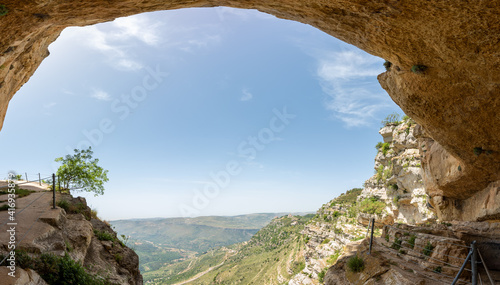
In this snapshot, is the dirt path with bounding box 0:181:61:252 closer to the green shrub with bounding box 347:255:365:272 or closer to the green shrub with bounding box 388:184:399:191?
the green shrub with bounding box 347:255:365:272

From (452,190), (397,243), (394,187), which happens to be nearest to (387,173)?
(394,187)

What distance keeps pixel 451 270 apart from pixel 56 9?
1787 cm

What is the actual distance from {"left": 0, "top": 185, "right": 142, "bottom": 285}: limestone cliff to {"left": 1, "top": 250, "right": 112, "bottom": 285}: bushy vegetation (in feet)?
0.09

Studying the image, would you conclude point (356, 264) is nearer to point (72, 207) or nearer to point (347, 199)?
point (72, 207)

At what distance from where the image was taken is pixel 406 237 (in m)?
11.2

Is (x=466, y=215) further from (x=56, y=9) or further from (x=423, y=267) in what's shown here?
(x=56, y=9)

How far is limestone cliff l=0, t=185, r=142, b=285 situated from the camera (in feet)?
22.8

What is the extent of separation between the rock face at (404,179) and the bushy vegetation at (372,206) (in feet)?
3.37

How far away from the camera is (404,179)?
33.3 m

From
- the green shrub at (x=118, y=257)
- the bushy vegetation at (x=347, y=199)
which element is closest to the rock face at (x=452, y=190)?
the green shrub at (x=118, y=257)

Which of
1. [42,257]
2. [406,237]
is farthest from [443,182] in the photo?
[42,257]

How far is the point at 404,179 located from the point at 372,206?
35.3 feet

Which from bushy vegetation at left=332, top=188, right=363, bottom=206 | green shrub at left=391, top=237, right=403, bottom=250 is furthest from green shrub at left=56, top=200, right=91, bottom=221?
bushy vegetation at left=332, top=188, right=363, bottom=206

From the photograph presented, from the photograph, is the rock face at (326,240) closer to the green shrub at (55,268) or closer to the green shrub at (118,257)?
the green shrub at (118,257)
